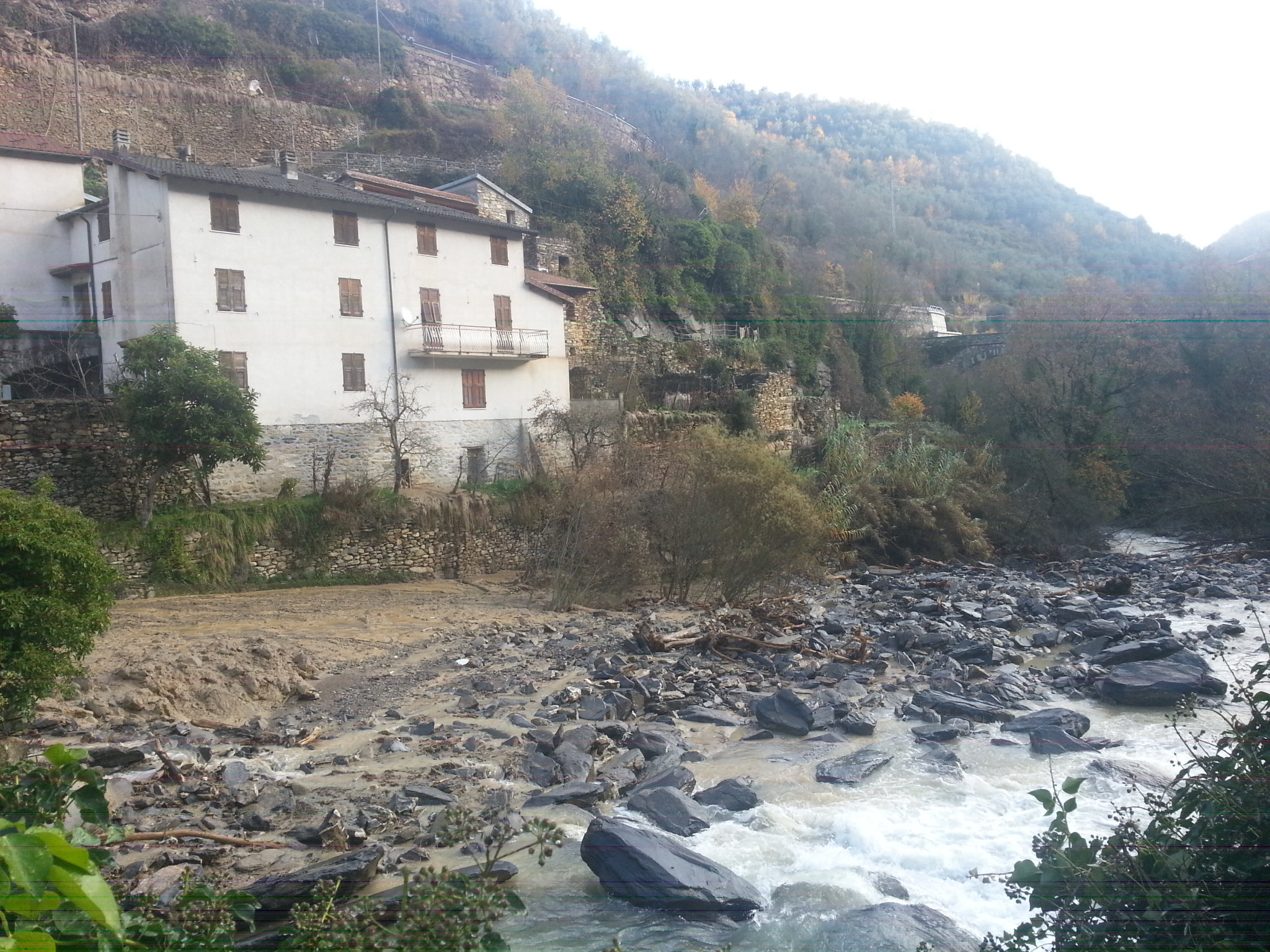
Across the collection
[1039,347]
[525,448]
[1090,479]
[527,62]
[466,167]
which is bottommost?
[1090,479]

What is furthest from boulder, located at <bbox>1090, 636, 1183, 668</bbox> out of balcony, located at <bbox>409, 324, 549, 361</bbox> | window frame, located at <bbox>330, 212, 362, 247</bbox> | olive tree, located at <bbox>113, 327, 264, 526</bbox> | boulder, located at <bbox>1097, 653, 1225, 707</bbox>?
window frame, located at <bbox>330, 212, 362, 247</bbox>

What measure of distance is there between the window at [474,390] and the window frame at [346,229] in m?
5.17

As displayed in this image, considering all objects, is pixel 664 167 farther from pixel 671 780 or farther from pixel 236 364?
pixel 671 780

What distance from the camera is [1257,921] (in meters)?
3.61

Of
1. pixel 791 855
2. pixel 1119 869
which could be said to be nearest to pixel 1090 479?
pixel 791 855

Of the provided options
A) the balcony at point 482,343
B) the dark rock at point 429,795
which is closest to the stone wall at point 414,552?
the balcony at point 482,343

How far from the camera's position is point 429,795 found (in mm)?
9008

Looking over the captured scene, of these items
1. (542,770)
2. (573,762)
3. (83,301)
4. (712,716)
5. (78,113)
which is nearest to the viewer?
(542,770)

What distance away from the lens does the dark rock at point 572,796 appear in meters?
9.12

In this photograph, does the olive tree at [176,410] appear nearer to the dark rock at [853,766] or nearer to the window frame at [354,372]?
the window frame at [354,372]

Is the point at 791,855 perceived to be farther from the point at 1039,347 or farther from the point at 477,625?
the point at 1039,347

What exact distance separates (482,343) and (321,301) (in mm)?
5435

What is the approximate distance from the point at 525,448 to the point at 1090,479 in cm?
1944

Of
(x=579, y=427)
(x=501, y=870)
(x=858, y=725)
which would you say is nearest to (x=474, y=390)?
(x=579, y=427)
